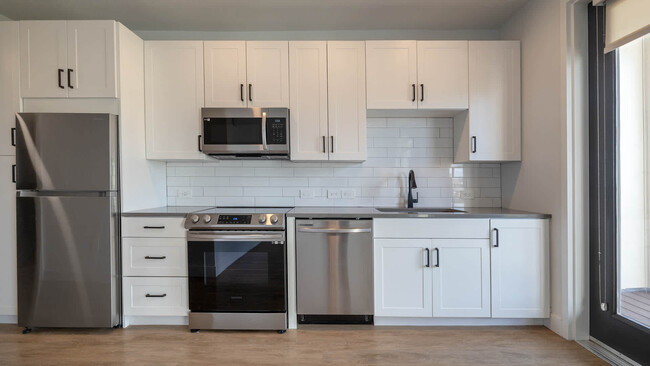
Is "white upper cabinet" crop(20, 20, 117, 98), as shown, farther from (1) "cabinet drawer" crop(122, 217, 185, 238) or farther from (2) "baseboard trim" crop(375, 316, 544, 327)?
(2) "baseboard trim" crop(375, 316, 544, 327)

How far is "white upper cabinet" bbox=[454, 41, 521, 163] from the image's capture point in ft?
10.1

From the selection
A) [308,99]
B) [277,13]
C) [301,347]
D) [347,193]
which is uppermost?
[277,13]

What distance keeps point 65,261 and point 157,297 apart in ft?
2.39

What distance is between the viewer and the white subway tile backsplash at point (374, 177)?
11.3 ft

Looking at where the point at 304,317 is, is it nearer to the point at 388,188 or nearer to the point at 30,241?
the point at 388,188

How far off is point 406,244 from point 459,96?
4.52ft

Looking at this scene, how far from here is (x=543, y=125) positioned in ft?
9.11

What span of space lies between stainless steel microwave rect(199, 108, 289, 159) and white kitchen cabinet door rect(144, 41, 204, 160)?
0.54ft

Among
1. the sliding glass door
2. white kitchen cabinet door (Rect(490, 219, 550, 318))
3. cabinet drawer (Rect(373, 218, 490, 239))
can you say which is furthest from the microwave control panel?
the sliding glass door

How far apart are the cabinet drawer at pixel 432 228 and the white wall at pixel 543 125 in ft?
1.66

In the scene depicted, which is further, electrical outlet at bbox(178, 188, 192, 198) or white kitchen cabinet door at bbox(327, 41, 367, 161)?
electrical outlet at bbox(178, 188, 192, 198)

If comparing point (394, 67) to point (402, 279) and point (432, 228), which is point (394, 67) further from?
point (402, 279)

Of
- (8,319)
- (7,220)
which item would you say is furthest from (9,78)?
(8,319)

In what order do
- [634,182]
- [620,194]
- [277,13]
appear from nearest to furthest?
[634,182] < [620,194] < [277,13]
